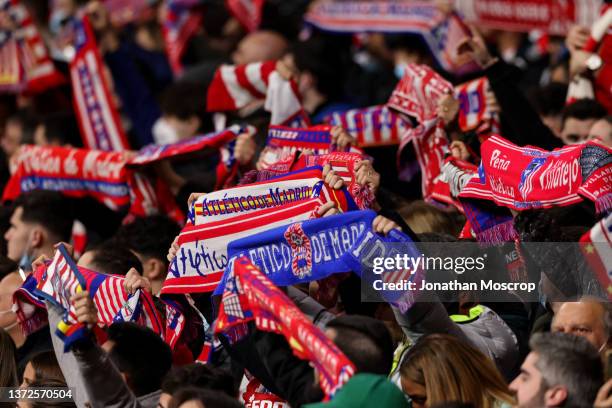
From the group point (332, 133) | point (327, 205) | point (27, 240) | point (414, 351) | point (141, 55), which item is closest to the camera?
point (414, 351)

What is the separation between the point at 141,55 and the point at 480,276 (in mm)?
6388

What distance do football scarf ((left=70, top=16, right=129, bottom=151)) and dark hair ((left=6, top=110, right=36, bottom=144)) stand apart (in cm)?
37

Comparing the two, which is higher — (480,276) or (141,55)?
(480,276)

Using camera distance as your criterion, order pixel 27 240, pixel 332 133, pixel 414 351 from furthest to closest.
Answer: pixel 27 240, pixel 332 133, pixel 414 351

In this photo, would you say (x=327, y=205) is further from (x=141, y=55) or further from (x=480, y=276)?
(x=141, y=55)

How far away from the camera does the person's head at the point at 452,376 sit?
4.69 m

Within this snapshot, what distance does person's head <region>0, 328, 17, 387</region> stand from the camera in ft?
19.1

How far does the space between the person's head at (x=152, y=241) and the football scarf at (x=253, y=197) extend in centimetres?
102

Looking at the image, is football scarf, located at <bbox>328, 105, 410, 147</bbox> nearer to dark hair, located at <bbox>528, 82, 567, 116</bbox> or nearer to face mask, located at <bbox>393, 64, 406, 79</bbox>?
dark hair, located at <bbox>528, 82, 567, 116</bbox>

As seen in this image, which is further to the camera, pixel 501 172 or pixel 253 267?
pixel 501 172

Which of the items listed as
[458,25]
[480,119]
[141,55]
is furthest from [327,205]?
[141,55]

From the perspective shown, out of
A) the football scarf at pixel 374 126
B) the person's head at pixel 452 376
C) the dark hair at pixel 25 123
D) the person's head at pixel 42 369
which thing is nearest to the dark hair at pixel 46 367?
the person's head at pixel 42 369

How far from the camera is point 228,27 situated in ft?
37.4

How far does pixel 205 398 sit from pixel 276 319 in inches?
15.9
